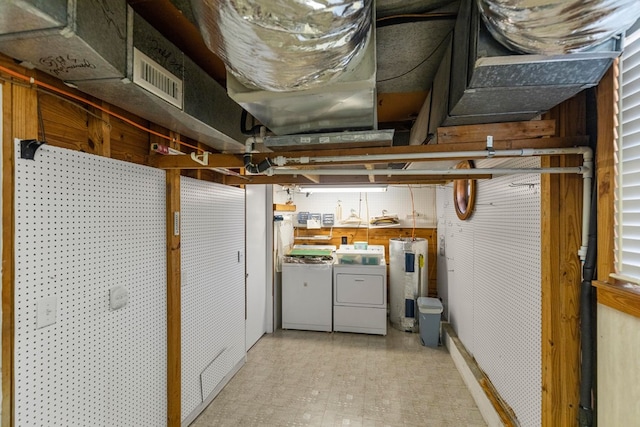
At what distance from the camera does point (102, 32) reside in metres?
0.95

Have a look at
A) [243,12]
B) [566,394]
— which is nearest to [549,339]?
[566,394]

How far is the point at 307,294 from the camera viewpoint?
12.6 ft

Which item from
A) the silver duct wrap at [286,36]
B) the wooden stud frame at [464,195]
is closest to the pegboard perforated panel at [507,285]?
the wooden stud frame at [464,195]

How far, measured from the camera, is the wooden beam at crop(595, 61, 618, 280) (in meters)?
1.14

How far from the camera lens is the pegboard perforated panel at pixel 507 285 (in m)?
1.61

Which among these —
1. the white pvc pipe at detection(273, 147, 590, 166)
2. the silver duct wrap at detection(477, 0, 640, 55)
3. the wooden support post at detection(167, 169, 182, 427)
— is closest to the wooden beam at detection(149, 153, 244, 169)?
the wooden support post at detection(167, 169, 182, 427)

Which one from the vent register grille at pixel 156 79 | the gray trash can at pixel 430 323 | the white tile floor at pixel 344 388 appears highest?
the vent register grille at pixel 156 79

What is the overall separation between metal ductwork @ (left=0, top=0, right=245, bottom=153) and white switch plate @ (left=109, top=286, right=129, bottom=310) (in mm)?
942

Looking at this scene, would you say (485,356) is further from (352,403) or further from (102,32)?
(102,32)

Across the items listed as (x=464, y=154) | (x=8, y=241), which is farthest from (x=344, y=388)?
(x=8, y=241)

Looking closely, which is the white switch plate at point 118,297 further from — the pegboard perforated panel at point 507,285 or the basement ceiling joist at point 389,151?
the pegboard perforated panel at point 507,285

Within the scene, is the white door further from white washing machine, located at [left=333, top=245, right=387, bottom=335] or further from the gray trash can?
the gray trash can

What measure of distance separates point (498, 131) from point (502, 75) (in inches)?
17.2

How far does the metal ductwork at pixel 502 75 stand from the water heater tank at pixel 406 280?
8.84ft
